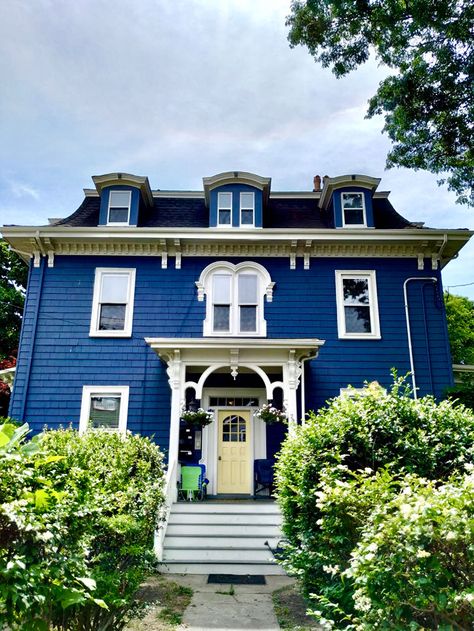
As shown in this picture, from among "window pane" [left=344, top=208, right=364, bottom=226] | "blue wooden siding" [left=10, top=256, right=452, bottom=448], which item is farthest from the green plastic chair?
"window pane" [left=344, top=208, right=364, bottom=226]

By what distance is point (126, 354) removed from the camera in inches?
427

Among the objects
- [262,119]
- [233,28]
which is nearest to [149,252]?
[262,119]

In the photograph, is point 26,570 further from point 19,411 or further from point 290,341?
point 19,411

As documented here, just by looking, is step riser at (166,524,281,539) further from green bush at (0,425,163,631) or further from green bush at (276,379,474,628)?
green bush at (0,425,163,631)

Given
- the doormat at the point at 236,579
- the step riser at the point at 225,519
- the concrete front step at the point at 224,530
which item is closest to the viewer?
the doormat at the point at 236,579

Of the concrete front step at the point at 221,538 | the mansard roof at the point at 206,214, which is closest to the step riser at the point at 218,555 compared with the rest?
the concrete front step at the point at 221,538

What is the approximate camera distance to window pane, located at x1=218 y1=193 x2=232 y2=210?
1207 cm

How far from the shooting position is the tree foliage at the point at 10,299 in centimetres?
1859

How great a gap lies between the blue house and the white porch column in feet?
2.01

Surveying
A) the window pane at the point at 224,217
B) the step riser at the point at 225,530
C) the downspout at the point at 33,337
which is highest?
the window pane at the point at 224,217

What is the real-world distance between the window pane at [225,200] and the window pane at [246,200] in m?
0.31

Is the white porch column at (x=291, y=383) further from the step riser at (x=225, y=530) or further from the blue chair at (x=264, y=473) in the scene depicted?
the step riser at (x=225, y=530)

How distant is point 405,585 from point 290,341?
289 inches

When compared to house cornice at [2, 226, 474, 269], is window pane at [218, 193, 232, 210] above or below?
above
